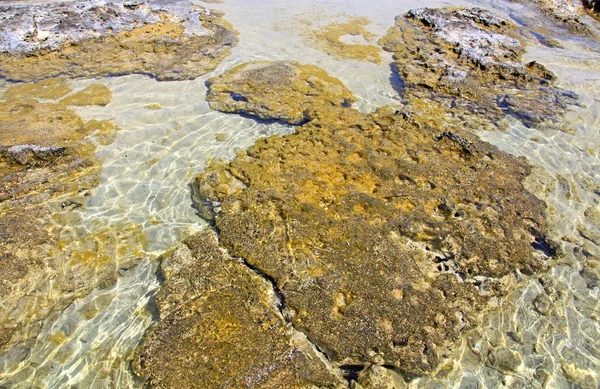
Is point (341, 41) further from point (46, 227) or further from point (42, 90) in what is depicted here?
point (46, 227)

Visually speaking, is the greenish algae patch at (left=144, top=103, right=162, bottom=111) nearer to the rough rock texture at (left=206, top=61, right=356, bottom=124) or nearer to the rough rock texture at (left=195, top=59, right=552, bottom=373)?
the rough rock texture at (left=206, top=61, right=356, bottom=124)

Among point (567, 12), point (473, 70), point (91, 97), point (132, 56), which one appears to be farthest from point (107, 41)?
point (567, 12)

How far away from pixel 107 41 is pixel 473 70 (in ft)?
24.0

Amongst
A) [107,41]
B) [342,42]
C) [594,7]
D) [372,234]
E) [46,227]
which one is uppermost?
[594,7]

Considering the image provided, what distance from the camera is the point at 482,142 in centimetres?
539

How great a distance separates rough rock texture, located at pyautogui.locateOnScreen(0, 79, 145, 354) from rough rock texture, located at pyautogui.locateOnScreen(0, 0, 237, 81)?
Answer: 1.63 m

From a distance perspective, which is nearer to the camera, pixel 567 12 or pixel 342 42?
pixel 342 42

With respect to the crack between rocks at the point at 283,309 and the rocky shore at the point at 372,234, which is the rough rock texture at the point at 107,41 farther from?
the crack between rocks at the point at 283,309

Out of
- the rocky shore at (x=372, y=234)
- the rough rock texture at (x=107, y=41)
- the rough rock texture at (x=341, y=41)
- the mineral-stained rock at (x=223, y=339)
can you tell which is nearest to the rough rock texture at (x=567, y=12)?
the rough rock texture at (x=341, y=41)

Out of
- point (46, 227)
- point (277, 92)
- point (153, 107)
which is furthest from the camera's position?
point (277, 92)

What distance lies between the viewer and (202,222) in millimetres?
4152

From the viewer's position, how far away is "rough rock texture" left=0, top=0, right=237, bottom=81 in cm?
680

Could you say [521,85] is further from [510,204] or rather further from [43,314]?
[43,314]

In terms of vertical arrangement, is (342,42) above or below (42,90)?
above
